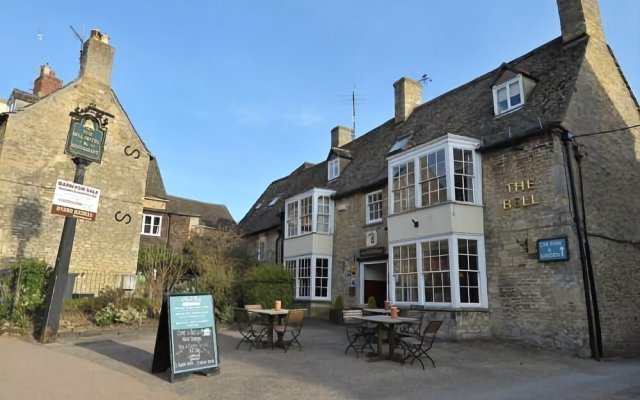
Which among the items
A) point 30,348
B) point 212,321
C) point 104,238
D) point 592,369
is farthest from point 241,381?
point 104,238

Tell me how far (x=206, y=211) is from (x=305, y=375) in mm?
26644

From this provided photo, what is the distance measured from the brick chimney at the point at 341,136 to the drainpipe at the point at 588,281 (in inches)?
602

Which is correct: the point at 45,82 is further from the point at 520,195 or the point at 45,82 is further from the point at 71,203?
the point at 520,195

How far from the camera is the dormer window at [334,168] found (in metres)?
21.8

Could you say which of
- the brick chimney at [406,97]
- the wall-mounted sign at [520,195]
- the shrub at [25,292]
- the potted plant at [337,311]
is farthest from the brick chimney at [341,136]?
the shrub at [25,292]

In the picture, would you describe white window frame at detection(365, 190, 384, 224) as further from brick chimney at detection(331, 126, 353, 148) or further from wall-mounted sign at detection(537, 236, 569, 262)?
brick chimney at detection(331, 126, 353, 148)

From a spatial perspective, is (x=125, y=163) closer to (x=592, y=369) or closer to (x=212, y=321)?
(x=212, y=321)

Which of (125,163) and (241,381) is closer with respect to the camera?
(241,381)

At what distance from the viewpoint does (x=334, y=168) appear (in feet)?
72.2

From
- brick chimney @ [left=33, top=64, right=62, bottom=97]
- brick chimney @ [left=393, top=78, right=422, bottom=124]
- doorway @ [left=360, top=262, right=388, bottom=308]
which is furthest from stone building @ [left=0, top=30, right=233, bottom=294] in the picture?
brick chimney @ [left=393, top=78, right=422, bottom=124]

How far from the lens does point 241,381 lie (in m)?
7.13

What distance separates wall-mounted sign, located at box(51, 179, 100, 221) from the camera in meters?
10.8

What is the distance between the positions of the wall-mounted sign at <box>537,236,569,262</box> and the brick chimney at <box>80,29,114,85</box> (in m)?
18.8

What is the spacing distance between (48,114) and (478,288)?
17733 mm
